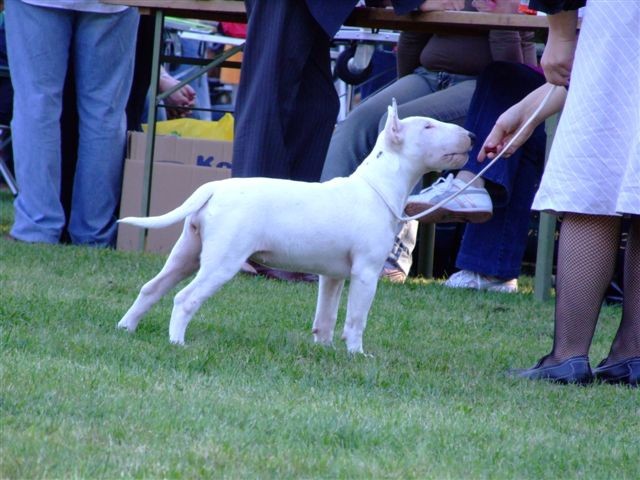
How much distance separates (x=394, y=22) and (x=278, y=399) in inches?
116

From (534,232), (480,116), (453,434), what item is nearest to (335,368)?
(453,434)

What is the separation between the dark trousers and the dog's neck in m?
1.35

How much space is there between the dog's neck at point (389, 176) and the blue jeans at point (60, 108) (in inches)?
110

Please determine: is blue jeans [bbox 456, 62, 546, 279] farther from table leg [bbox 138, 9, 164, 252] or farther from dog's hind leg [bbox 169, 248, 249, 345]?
dog's hind leg [bbox 169, 248, 249, 345]

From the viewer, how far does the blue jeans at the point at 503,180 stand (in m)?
5.64

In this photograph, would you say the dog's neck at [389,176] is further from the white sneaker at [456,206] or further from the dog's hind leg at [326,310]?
the white sneaker at [456,206]

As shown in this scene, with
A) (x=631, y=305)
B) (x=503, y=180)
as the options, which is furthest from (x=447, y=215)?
(x=631, y=305)

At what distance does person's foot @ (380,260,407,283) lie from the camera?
19.9 ft

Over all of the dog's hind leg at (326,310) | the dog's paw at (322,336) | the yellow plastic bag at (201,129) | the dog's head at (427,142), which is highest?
the dog's head at (427,142)

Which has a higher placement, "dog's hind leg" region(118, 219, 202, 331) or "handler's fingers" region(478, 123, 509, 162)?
"handler's fingers" region(478, 123, 509, 162)

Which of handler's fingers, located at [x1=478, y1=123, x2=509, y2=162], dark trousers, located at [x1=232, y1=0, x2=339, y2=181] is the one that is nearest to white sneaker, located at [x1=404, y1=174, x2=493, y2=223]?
dark trousers, located at [x1=232, y1=0, x2=339, y2=181]

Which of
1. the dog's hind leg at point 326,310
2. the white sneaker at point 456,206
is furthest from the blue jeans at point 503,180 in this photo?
the dog's hind leg at point 326,310

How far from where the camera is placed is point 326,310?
13.2 feet

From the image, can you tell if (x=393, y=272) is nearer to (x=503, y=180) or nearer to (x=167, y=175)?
(x=503, y=180)
